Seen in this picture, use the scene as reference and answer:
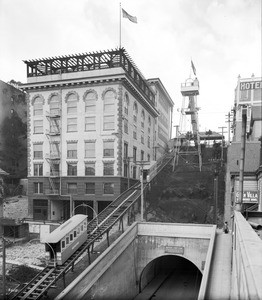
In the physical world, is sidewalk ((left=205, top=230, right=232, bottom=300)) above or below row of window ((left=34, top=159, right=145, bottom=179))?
below

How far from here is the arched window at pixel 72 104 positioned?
44388mm

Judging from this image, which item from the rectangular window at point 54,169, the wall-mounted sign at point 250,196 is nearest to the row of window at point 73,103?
the rectangular window at point 54,169

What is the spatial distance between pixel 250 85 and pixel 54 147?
38366 mm

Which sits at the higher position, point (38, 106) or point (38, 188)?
point (38, 106)

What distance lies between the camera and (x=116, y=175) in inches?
1670

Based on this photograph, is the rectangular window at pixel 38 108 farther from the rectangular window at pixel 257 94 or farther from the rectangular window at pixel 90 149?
the rectangular window at pixel 257 94

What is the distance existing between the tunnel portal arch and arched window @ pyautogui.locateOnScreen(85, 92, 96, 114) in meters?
22.6

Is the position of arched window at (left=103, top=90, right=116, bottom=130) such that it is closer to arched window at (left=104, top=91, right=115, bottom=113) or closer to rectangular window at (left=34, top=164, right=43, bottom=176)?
arched window at (left=104, top=91, right=115, bottom=113)

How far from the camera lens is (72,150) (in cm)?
4444

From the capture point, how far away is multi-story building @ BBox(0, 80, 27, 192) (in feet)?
183

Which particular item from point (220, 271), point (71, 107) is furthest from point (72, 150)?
point (220, 271)

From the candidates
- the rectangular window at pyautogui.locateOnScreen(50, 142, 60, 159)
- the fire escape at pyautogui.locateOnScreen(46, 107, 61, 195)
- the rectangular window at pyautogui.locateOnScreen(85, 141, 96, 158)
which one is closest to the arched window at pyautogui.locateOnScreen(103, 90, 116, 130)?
the rectangular window at pyautogui.locateOnScreen(85, 141, 96, 158)

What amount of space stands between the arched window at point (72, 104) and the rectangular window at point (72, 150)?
15.4ft

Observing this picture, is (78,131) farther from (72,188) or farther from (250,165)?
(250,165)
